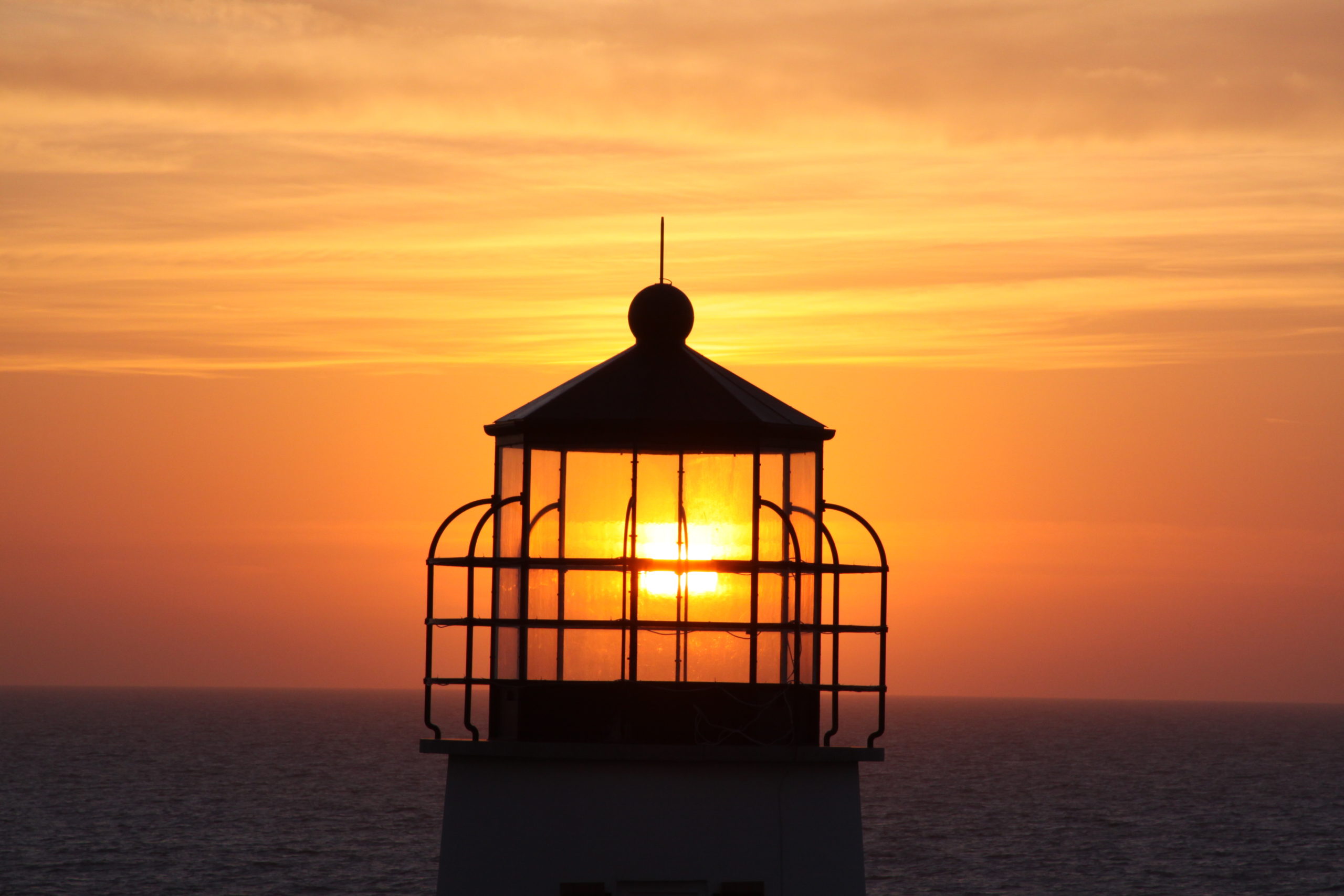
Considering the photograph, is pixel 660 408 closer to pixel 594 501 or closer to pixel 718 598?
pixel 594 501

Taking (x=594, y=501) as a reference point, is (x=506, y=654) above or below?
below

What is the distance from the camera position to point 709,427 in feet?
31.0

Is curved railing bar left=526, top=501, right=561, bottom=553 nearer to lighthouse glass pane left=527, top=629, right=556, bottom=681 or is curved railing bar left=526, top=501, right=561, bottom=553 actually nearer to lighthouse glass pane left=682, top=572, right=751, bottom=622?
lighthouse glass pane left=527, top=629, right=556, bottom=681

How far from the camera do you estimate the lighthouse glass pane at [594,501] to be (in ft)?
31.2

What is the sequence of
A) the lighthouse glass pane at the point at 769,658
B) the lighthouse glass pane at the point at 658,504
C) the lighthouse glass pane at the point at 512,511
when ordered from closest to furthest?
the lighthouse glass pane at the point at 658,504 → the lighthouse glass pane at the point at 769,658 → the lighthouse glass pane at the point at 512,511

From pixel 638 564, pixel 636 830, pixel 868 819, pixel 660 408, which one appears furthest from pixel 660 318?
pixel 868 819

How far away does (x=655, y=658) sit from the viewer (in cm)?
946

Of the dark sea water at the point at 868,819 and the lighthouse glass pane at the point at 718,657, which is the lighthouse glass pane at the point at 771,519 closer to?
the lighthouse glass pane at the point at 718,657

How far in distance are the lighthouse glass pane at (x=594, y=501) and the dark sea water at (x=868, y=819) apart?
165ft

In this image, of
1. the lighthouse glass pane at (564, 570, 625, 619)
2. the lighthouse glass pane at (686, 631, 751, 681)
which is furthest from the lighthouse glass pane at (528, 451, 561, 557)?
the lighthouse glass pane at (686, 631, 751, 681)

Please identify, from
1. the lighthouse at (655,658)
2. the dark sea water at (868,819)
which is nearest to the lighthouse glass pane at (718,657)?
the lighthouse at (655,658)

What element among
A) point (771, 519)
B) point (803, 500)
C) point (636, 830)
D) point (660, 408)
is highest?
point (660, 408)

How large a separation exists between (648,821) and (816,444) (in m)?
2.18

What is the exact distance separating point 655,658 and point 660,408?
50.2 inches
